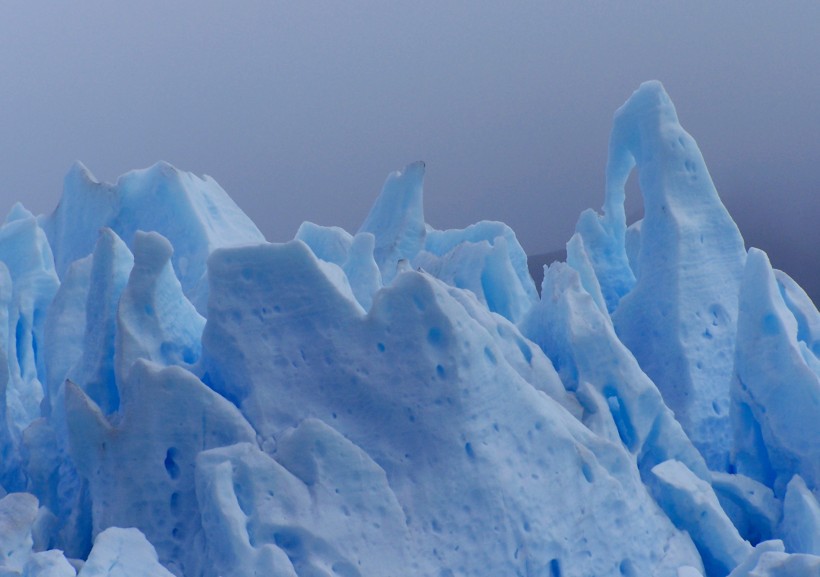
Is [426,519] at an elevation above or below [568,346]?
below

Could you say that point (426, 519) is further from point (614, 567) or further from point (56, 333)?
point (56, 333)

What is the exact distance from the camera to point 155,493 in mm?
3285

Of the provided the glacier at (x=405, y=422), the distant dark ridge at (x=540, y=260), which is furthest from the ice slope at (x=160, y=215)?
the distant dark ridge at (x=540, y=260)

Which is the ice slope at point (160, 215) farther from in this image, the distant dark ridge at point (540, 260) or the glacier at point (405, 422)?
the distant dark ridge at point (540, 260)

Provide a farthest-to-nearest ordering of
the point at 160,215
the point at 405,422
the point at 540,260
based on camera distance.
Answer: the point at 540,260, the point at 160,215, the point at 405,422

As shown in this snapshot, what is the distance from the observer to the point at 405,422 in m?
3.35

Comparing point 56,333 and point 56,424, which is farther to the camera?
point 56,333

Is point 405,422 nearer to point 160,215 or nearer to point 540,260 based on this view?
point 160,215

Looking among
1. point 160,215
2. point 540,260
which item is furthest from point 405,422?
point 540,260

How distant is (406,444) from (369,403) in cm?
20

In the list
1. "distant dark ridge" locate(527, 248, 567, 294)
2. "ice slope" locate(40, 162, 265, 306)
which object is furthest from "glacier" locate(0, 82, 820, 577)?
"distant dark ridge" locate(527, 248, 567, 294)

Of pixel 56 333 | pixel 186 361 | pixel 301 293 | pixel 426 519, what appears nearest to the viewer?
pixel 426 519

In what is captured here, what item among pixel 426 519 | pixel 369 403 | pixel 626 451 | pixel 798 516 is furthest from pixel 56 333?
pixel 798 516

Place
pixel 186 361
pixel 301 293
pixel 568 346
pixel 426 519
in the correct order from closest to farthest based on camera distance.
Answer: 1. pixel 426 519
2. pixel 301 293
3. pixel 186 361
4. pixel 568 346
